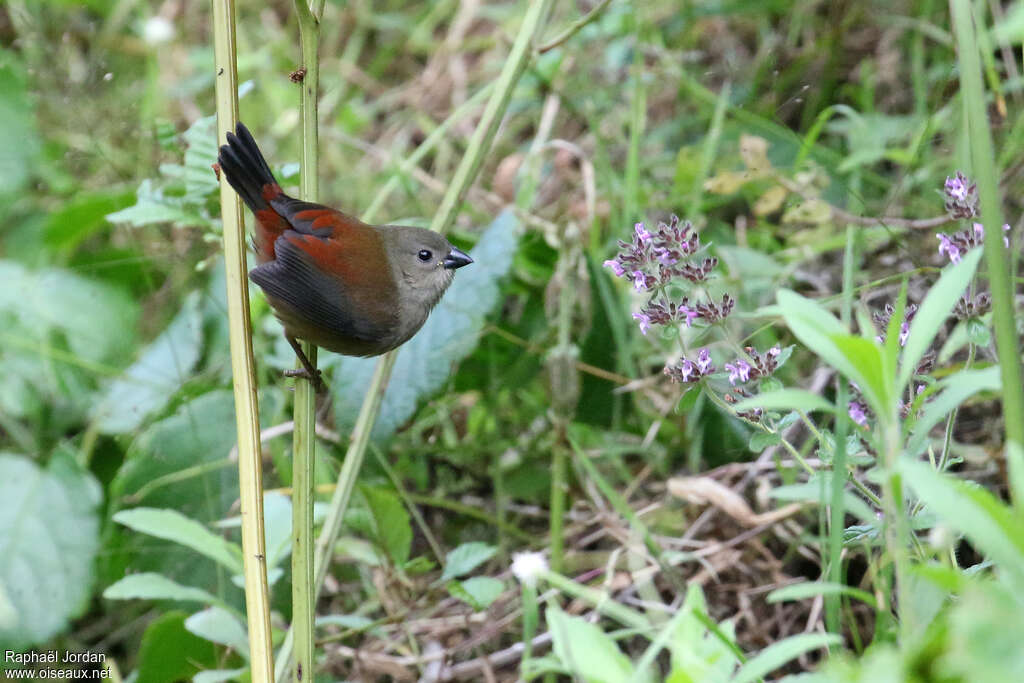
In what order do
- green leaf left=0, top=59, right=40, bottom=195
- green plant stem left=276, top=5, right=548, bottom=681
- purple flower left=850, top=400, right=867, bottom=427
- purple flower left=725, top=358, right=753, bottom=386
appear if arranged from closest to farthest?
1. purple flower left=725, top=358, right=753, bottom=386
2. purple flower left=850, top=400, right=867, bottom=427
3. green plant stem left=276, top=5, right=548, bottom=681
4. green leaf left=0, top=59, right=40, bottom=195

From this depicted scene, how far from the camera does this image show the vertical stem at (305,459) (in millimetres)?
1774

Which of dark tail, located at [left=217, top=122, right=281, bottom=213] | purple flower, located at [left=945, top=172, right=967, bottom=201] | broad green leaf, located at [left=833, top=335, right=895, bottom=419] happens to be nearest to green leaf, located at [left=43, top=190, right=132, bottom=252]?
dark tail, located at [left=217, top=122, right=281, bottom=213]

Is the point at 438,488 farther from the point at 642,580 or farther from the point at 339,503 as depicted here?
the point at 339,503

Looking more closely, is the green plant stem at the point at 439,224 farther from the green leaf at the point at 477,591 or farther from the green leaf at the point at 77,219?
the green leaf at the point at 77,219

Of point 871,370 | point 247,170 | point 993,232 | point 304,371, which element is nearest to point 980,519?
point 871,370

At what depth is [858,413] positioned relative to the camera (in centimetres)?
189

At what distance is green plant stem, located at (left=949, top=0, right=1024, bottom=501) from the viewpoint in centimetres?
129

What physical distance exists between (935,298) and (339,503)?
126cm

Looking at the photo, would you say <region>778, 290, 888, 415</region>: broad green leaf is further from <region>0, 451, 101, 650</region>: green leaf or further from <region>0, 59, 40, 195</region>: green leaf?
<region>0, 59, 40, 195</region>: green leaf

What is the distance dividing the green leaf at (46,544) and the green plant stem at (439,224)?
1.23 m

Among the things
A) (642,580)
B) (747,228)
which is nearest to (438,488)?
(642,580)

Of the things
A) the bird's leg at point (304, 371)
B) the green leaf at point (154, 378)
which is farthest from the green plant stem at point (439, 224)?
the green leaf at point (154, 378)

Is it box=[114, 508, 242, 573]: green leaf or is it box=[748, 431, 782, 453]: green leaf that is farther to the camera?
box=[114, 508, 242, 573]: green leaf

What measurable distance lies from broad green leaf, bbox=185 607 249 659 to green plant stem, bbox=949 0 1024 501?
1.67m
